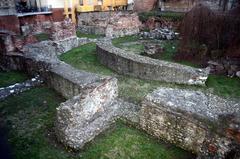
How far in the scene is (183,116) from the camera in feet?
20.1

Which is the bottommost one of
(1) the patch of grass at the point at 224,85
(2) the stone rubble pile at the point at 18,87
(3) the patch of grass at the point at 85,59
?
(1) the patch of grass at the point at 224,85

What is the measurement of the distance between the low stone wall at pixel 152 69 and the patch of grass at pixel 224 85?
56 centimetres

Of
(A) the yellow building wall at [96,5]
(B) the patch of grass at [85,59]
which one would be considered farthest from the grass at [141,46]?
(A) the yellow building wall at [96,5]

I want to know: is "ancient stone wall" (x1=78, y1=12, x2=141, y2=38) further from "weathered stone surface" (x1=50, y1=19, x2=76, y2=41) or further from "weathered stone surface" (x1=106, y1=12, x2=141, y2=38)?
"weathered stone surface" (x1=50, y1=19, x2=76, y2=41)

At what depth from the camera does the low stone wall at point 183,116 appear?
19.5 ft

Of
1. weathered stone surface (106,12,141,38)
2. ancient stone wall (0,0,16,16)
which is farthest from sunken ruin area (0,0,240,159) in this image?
ancient stone wall (0,0,16,16)

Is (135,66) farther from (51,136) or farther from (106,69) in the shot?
(51,136)

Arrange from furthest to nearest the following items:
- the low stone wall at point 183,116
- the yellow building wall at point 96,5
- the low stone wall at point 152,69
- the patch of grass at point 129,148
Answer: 1. the yellow building wall at point 96,5
2. the low stone wall at point 152,69
3. the patch of grass at point 129,148
4. the low stone wall at point 183,116

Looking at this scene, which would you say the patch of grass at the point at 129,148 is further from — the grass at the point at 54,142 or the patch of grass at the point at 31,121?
the patch of grass at the point at 31,121

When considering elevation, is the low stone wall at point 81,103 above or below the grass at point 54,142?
above

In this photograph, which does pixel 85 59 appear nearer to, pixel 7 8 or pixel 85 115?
pixel 85 115

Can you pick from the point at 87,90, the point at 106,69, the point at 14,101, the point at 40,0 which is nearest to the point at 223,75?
the point at 106,69

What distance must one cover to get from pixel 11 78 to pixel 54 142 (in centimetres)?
574

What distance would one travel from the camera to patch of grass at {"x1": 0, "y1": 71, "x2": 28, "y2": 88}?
10734 mm
